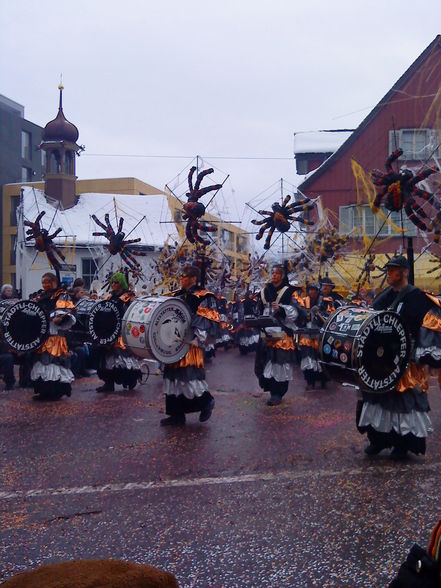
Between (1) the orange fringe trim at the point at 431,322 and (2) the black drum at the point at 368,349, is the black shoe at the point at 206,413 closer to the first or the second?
(2) the black drum at the point at 368,349

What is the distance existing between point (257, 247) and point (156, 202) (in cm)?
1560

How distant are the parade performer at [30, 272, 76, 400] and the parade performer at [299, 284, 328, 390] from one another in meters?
3.96

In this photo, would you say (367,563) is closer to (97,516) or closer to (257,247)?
(97,516)

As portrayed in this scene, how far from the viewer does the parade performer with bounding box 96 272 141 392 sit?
10492mm

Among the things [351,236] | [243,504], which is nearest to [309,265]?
[351,236]

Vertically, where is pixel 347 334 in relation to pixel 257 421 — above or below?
above

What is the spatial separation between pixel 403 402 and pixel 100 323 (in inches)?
220

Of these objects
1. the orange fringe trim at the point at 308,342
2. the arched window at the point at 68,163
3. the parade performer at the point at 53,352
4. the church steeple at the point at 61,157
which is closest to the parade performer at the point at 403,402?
the parade performer at the point at 53,352

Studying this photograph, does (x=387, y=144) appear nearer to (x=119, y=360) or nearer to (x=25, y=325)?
(x=119, y=360)

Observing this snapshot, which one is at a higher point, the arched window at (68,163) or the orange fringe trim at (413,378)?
the arched window at (68,163)

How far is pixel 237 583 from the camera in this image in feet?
11.9

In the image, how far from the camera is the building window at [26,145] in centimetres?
5384

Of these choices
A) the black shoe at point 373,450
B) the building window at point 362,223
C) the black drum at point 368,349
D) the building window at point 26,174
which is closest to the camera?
the black drum at point 368,349

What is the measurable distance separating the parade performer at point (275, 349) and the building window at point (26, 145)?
48.8 metres
